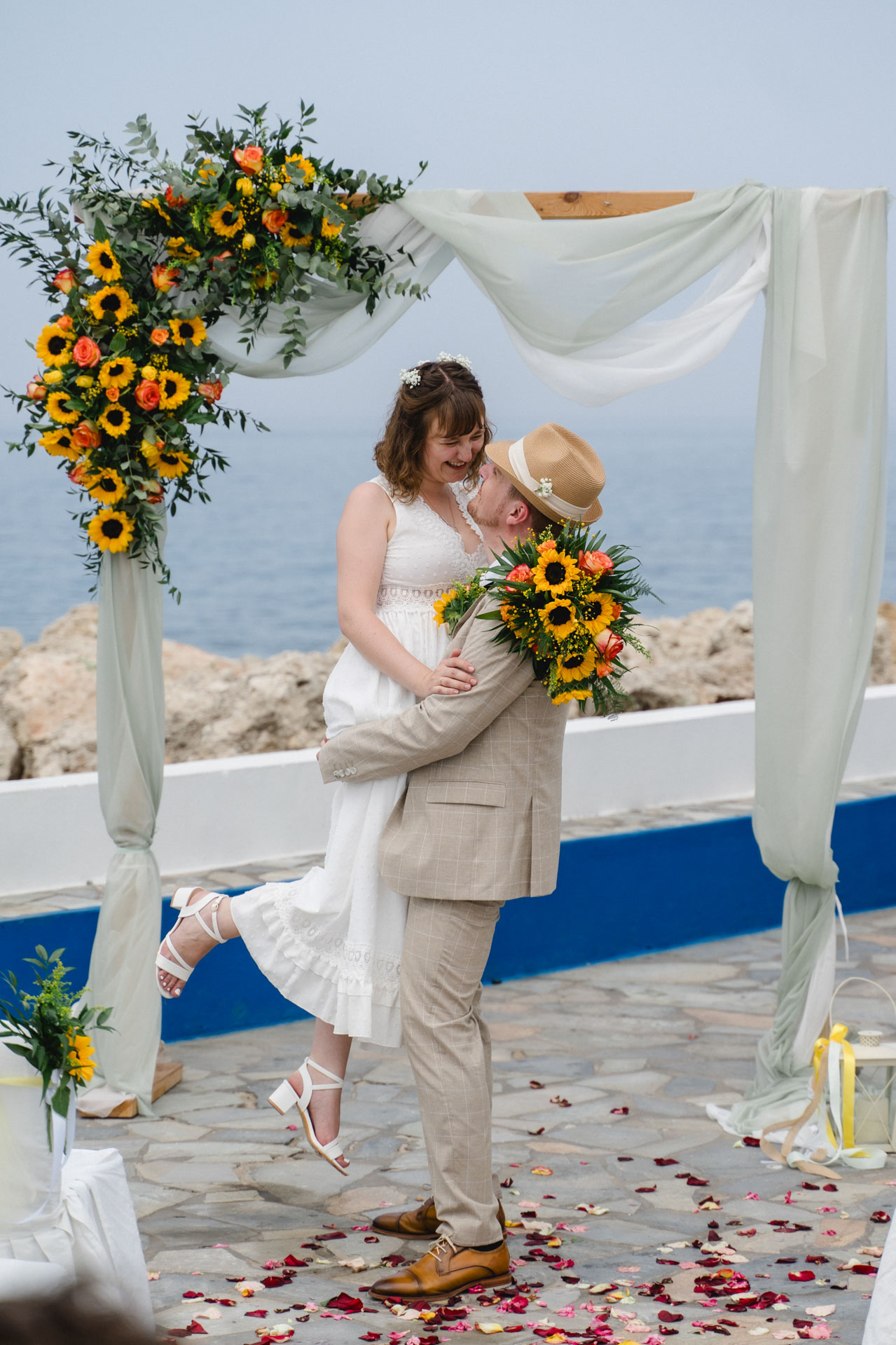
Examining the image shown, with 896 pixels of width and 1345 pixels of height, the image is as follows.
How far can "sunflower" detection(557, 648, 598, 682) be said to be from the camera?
280cm

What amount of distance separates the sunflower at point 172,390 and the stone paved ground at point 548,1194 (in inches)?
72.4

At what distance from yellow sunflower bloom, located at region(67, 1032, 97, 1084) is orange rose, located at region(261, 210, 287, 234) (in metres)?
2.04

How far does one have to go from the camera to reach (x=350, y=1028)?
3080 mm

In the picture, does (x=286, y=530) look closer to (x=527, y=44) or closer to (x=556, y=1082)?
(x=527, y=44)

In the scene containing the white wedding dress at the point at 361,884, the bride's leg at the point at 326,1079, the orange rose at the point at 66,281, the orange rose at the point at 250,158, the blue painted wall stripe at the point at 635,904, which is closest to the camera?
the white wedding dress at the point at 361,884

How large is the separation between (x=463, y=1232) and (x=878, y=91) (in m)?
29.2

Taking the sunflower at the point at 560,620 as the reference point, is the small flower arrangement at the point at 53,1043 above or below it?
below

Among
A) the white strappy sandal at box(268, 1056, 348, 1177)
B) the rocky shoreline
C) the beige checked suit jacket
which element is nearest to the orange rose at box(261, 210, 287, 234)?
the beige checked suit jacket

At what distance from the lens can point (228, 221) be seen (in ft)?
11.9

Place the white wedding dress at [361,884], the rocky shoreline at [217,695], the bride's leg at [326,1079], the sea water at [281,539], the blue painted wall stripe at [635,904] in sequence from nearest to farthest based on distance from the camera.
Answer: the white wedding dress at [361,884], the bride's leg at [326,1079], the blue painted wall stripe at [635,904], the rocky shoreline at [217,695], the sea water at [281,539]

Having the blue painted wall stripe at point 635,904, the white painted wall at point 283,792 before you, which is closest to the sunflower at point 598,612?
the blue painted wall stripe at point 635,904

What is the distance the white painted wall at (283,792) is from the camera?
4.92m

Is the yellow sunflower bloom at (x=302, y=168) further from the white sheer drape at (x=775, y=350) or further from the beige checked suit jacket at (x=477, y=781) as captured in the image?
the beige checked suit jacket at (x=477, y=781)

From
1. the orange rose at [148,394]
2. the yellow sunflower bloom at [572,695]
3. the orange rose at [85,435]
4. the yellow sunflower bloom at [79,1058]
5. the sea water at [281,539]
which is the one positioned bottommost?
the yellow sunflower bloom at [79,1058]
